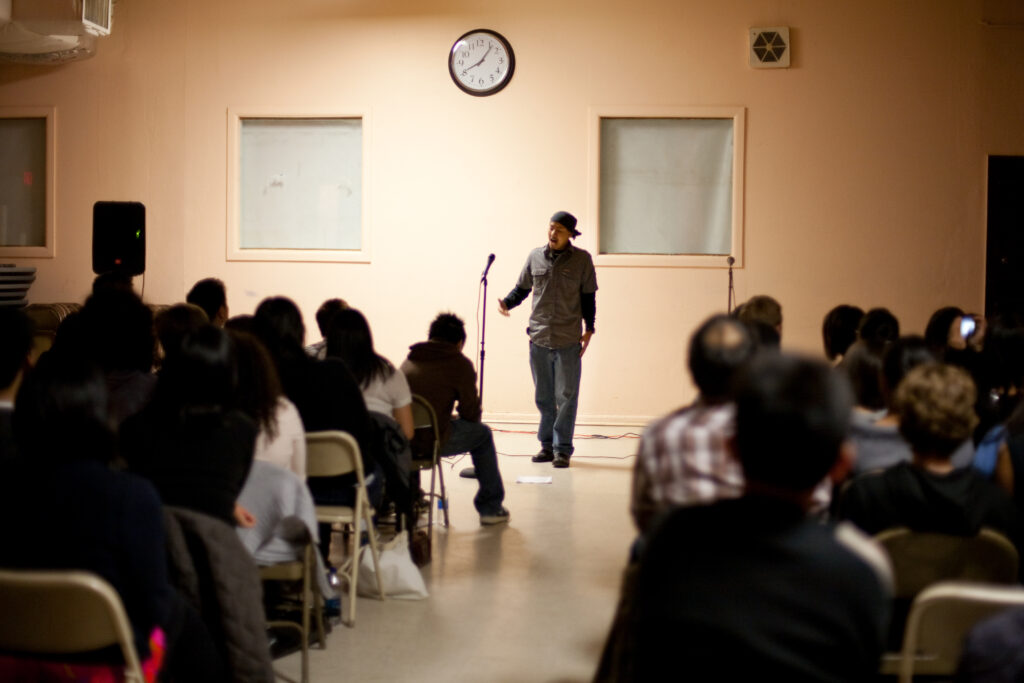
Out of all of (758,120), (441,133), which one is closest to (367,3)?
(441,133)

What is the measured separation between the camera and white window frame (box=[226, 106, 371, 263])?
800 centimetres

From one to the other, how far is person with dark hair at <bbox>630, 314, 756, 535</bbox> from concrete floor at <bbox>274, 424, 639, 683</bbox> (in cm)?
119

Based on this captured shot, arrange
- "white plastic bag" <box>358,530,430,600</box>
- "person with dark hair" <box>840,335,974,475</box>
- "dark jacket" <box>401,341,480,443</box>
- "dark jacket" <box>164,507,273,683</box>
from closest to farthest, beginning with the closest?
1. "dark jacket" <box>164,507,273,683</box>
2. "person with dark hair" <box>840,335,974,475</box>
3. "white plastic bag" <box>358,530,430,600</box>
4. "dark jacket" <box>401,341,480,443</box>

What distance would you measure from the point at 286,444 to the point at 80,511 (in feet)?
3.88

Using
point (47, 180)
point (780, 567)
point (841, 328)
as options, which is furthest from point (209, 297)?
point (47, 180)

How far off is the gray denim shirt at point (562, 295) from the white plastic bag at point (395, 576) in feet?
9.49

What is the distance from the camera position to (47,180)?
27.3ft

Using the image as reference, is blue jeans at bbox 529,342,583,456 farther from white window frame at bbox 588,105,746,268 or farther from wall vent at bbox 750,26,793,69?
wall vent at bbox 750,26,793,69

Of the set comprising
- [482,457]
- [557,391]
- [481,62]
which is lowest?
[482,457]

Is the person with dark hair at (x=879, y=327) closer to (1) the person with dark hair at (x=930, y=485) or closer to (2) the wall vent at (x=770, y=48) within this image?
(1) the person with dark hair at (x=930, y=485)

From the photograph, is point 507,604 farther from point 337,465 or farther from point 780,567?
point 780,567

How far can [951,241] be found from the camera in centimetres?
773

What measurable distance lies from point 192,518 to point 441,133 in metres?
5.97

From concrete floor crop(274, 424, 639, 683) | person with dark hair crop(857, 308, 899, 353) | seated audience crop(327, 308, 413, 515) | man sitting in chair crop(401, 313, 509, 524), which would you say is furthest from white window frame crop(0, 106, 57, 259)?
person with dark hair crop(857, 308, 899, 353)
